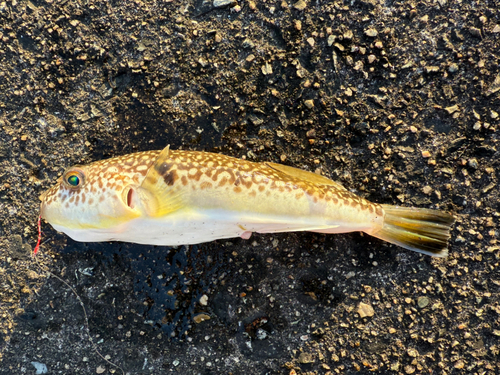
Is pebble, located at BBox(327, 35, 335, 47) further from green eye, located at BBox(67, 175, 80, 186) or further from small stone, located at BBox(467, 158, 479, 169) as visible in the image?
green eye, located at BBox(67, 175, 80, 186)

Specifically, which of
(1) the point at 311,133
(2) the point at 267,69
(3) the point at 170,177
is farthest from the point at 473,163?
(3) the point at 170,177

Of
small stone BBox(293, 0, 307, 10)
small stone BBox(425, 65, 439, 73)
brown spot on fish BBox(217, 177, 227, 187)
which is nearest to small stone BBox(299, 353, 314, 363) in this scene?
brown spot on fish BBox(217, 177, 227, 187)

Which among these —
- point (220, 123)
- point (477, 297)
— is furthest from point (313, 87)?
point (477, 297)

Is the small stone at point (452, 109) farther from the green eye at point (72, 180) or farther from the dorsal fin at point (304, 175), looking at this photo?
the green eye at point (72, 180)

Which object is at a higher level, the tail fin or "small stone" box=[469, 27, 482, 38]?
"small stone" box=[469, 27, 482, 38]

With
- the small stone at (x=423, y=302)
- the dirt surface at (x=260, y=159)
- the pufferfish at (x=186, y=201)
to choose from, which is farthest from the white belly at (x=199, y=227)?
the small stone at (x=423, y=302)

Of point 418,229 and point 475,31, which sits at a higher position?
point 475,31

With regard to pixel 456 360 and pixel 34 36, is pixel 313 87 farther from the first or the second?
pixel 456 360

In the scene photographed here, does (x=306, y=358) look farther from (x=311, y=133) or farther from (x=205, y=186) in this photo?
(x=311, y=133)

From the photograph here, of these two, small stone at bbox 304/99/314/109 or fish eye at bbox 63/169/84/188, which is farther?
small stone at bbox 304/99/314/109
